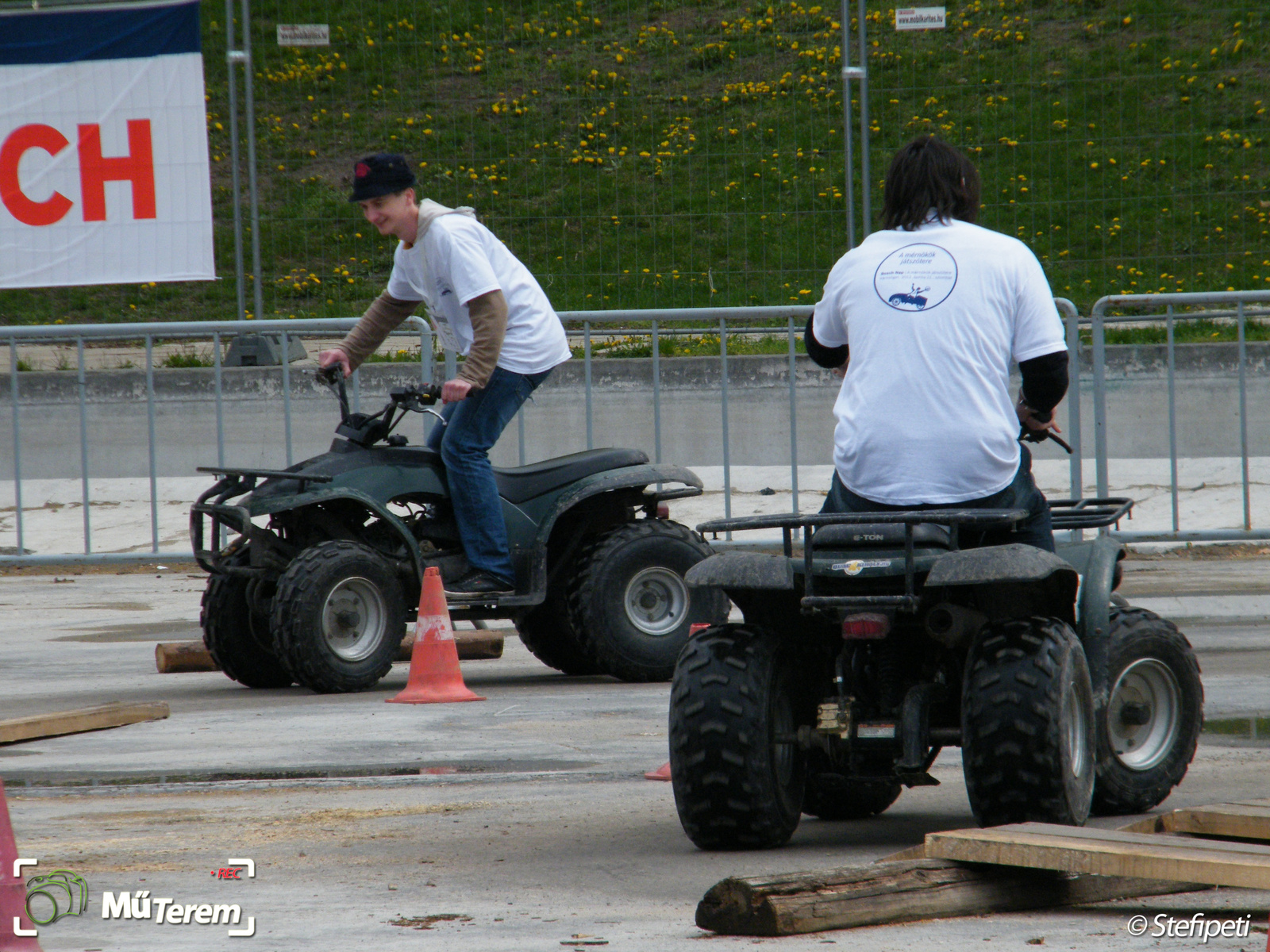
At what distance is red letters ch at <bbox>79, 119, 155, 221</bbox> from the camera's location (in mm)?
11422

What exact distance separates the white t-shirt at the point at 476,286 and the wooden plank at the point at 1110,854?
3.74 meters

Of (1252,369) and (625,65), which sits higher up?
(625,65)

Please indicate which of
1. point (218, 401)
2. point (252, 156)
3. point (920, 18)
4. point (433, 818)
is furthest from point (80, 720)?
point (920, 18)

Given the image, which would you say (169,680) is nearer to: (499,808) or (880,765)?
(499,808)

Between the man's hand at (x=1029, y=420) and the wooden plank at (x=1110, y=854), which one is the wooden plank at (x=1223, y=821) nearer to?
the wooden plank at (x=1110, y=854)

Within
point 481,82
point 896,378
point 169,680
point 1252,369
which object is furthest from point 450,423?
point 481,82

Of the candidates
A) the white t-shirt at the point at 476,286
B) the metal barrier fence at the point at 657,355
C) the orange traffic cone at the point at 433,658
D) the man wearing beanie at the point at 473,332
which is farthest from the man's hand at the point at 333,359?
the metal barrier fence at the point at 657,355

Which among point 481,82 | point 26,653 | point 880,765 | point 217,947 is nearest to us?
point 217,947

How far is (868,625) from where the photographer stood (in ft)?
12.2

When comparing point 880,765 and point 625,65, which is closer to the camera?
point 880,765

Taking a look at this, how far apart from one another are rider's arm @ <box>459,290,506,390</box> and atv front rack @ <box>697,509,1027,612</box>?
293cm

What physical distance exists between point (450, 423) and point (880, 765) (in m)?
3.20

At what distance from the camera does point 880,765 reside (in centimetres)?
389

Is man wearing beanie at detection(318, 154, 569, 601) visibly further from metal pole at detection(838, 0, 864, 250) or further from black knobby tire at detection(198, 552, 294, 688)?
metal pole at detection(838, 0, 864, 250)
